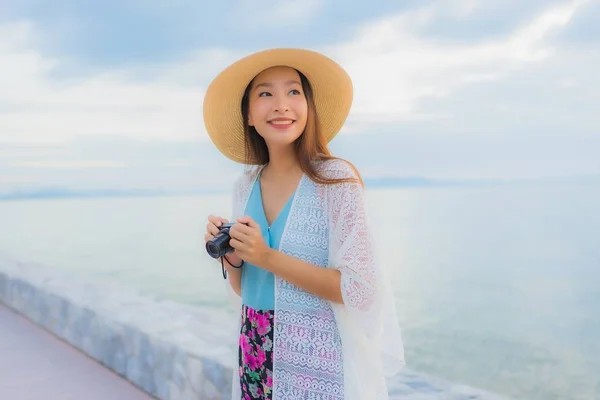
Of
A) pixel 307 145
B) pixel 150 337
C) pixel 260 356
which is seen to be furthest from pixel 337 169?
pixel 150 337

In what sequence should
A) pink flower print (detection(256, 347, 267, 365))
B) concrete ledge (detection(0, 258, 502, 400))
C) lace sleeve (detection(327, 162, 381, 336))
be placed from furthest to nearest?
concrete ledge (detection(0, 258, 502, 400)) < pink flower print (detection(256, 347, 267, 365)) < lace sleeve (detection(327, 162, 381, 336))

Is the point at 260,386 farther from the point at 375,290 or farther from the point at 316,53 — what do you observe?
the point at 316,53

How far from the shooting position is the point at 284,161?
1.24 m

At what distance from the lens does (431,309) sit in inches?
355

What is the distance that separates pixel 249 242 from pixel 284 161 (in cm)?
24

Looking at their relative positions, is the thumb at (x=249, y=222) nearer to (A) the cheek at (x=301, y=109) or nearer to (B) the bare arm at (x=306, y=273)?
(B) the bare arm at (x=306, y=273)

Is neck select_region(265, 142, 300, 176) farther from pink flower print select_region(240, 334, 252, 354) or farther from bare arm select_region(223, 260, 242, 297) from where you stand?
pink flower print select_region(240, 334, 252, 354)

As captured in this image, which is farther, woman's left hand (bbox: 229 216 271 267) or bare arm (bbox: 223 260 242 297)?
bare arm (bbox: 223 260 242 297)

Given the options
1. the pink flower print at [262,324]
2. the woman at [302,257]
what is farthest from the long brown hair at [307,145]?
the pink flower print at [262,324]

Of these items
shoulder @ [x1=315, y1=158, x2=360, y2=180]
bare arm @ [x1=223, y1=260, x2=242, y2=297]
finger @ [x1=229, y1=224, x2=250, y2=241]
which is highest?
shoulder @ [x1=315, y1=158, x2=360, y2=180]

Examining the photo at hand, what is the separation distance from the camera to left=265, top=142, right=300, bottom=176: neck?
1226 mm

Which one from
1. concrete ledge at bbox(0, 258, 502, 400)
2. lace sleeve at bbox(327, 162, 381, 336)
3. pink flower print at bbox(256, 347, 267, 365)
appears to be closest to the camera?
lace sleeve at bbox(327, 162, 381, 336)

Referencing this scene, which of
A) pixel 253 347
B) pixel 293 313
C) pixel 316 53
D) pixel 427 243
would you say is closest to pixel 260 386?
pixel 253 347

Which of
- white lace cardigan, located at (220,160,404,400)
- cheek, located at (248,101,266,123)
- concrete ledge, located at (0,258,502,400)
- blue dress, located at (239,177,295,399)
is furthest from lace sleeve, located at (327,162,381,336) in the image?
concrete ledge, located at (0,258,502,400)
